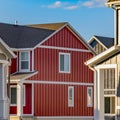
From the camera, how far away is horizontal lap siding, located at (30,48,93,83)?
2144 inches

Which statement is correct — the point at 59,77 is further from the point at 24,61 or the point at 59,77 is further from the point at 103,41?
the point at 103,41

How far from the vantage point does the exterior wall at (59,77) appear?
54312mm

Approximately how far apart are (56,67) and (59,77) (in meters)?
0.86

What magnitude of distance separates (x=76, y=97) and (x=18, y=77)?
6781 millimetres

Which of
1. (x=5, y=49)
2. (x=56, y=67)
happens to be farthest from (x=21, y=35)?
(x=5, y=49)

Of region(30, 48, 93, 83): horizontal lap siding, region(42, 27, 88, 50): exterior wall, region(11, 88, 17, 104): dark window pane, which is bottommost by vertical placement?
region(11, 88, 17, 104): dark window pane

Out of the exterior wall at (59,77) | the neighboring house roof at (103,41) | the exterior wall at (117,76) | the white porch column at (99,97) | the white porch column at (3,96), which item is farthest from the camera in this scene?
the neighboring house roof at (103,41)

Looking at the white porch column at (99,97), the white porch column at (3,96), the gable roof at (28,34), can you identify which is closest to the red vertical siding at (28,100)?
the gable roof at (28,34)

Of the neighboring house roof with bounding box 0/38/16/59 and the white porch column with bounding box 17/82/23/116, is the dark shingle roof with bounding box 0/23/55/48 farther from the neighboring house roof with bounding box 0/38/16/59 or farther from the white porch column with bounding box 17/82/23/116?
the neighboring house roof with bounding box 0/38/16/59

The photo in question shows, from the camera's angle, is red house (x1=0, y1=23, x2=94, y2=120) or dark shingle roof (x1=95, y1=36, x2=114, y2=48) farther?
dark shingle roof (x1=95, y1=36, x2=114, y2=48)

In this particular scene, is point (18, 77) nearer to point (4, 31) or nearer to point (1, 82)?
point (4, 31)

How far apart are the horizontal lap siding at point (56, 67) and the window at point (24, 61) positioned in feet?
2.44

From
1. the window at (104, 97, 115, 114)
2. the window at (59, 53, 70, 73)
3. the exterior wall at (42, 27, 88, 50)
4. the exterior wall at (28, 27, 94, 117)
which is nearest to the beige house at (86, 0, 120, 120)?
the exterior wall at (28, 27, 94, 117)

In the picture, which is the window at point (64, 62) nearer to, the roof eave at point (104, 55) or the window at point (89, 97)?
the window at point (89, 97)
